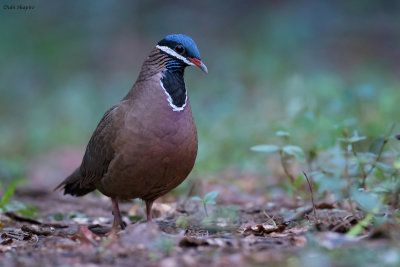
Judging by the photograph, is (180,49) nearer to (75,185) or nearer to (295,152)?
(295,152)

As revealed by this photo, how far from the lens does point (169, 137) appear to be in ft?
15.7

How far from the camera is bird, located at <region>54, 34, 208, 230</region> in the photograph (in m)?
4.79

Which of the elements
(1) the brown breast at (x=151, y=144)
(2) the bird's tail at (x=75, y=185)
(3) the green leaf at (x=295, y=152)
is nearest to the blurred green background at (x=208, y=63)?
(2) the bird's tail at (x=75, y=185)

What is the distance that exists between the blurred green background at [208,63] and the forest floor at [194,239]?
3.04m

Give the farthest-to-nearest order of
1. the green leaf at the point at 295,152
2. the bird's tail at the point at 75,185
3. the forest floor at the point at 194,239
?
the bird's tail at the point at 75,185 < the green leaf at the point at 295,152 < the forest floor at the point at 194,239

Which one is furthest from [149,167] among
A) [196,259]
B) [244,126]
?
[244,126]

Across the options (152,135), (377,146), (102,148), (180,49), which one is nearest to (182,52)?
(180,49)

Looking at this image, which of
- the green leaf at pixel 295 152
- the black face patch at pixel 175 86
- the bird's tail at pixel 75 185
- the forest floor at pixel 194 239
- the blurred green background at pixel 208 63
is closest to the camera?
the forest floor at pixel 194 239

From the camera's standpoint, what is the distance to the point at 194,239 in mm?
3941

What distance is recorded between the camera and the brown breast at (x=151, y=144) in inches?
188

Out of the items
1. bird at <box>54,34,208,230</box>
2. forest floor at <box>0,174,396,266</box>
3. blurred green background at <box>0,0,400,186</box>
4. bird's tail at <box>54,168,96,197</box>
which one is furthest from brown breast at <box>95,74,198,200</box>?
blurred green background at <box>0,0,400,186</box>

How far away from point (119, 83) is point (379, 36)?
6402 mm

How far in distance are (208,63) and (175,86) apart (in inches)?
411

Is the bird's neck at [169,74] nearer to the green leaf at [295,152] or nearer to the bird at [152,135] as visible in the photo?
the bird at [152,135]
